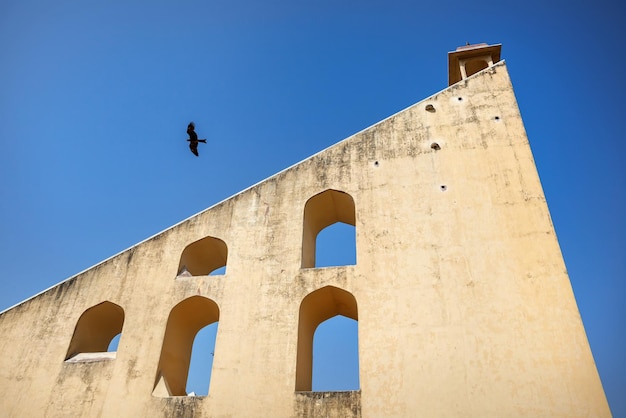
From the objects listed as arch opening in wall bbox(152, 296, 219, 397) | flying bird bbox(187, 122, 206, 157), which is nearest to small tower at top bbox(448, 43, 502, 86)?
flying bird bbox(187, 122, 206, 157)

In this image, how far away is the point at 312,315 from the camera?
9.53 m

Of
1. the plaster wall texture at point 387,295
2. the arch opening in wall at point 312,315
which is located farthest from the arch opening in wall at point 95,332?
the arch opening in wall at point 312,315

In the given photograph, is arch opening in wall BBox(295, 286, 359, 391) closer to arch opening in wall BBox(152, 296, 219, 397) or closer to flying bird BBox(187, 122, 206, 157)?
arch opening in wall BBox(152, 296, 219, 397)

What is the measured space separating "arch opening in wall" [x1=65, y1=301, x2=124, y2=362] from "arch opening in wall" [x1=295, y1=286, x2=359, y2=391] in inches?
147

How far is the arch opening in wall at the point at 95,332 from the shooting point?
954 centimetres

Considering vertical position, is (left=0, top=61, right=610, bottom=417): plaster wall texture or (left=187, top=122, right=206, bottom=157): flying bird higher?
(left=187, top=122, right=206, bottom=157): flying bird

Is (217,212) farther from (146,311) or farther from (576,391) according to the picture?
(576,391)

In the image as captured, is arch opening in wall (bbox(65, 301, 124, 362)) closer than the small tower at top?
Yes

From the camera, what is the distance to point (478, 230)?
8977 mm

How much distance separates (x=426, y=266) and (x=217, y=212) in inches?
185

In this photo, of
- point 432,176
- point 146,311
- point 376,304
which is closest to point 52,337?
point 146,311

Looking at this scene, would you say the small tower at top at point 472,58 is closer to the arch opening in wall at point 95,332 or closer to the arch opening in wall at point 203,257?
the arch opening in wall at point 203,257

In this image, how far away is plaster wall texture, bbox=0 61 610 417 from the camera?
7.55 m

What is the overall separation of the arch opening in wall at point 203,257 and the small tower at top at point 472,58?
26.3 feet
